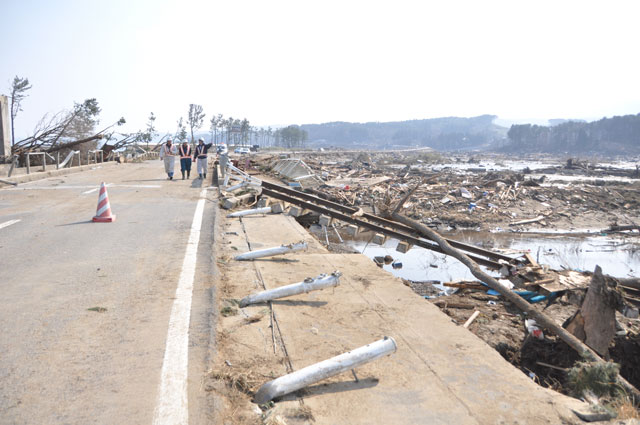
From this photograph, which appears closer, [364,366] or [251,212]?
[364,366]

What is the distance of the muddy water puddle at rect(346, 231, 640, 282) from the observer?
40.1 ft

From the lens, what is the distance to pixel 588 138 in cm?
14425

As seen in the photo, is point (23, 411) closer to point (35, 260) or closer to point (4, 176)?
point (35, 260)

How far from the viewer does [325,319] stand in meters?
4.94

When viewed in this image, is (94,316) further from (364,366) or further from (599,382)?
(599,382)

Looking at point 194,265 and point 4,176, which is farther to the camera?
point 4,176

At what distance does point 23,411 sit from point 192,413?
3.40 ft

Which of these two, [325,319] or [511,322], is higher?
[325,319]

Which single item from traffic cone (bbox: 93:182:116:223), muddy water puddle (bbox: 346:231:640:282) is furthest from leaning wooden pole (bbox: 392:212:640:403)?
traffic cone (bbox: 93:182:116:223)

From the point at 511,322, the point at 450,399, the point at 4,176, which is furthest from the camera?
the point at 4,176

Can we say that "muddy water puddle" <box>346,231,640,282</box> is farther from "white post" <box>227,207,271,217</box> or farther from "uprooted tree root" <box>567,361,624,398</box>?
"uprooted tree root" <box>567,361,624,398</box>

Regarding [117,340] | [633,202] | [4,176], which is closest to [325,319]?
[117,340]

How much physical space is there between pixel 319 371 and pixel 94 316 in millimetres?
2387

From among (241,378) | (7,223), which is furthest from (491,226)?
(241,378)
